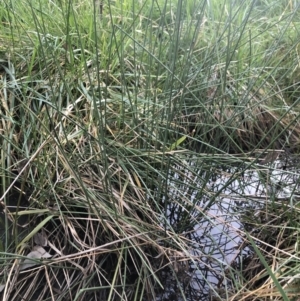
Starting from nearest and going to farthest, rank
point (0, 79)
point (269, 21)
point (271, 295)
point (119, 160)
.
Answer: point (271, 295) → point (119, 160) → point (0, 79) → point (269, 21)

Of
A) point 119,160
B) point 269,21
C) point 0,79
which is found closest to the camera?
point 119,160

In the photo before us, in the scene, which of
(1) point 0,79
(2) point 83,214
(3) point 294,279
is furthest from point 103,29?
(3) point 294,279

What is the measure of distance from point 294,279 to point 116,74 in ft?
2.58

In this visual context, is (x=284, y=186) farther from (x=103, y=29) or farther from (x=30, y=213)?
(x=103, y=29)

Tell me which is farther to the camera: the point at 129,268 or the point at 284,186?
the point at 284,186

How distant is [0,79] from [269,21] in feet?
3.46

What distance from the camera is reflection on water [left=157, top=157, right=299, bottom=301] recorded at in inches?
35.3

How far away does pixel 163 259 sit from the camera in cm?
93

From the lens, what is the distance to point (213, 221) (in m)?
1.01

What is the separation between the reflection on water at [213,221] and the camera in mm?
897

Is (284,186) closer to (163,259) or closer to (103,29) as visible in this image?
(163,259)

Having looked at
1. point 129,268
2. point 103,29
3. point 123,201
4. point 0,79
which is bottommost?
point 129,268

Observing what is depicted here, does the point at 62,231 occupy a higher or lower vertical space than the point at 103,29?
lower

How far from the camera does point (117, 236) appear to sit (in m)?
0.90
